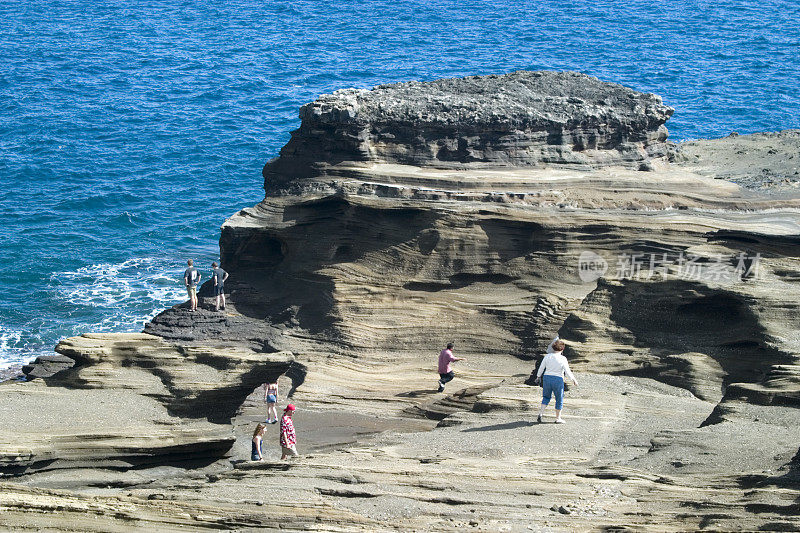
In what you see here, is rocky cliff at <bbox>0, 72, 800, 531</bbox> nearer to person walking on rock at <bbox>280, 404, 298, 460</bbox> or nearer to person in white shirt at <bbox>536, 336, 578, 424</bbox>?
person in white shirt at <bbox>536, 336, 578, 424</bbox>

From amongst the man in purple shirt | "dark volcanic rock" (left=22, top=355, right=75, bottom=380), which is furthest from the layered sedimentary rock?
"dark volcanic rock" (left=22, top=355, right=75, bottom=380)

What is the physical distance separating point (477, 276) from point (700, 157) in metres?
6.81

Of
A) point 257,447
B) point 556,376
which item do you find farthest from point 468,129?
point 257,447

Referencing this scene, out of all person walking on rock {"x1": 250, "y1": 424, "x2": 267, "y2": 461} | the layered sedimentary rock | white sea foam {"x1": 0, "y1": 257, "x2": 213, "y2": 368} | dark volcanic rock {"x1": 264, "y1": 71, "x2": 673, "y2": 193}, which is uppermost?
dark volcanic rock {"x1": 264, "y1": 71, "x2": 673, "y2": 193}

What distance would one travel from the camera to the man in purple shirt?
70.8ft

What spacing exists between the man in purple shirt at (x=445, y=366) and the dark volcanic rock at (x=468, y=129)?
454 centimetres

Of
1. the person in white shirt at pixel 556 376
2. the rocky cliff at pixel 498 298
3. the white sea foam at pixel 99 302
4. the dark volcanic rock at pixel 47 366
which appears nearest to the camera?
the rocky cliff at pixel 498 298

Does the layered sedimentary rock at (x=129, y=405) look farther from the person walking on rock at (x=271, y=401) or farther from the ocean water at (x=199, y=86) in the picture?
the ocean water at (x=199, y=86)

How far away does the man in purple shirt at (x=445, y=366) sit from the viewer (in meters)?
21.6

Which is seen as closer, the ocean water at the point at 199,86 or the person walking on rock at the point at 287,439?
the person walking on rock at the point at 287,439

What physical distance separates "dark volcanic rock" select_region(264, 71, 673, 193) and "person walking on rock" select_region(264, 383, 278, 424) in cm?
542

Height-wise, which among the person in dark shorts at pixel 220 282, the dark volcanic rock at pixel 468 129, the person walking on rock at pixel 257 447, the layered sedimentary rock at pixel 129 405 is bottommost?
the person walking on rock at pixel 257 447

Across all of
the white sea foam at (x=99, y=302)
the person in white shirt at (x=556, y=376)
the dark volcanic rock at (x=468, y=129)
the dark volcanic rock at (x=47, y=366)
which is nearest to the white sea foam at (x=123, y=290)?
the white sea foam at (x=99, y=302)

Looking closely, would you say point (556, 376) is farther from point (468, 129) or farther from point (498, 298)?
point (468, 129)
